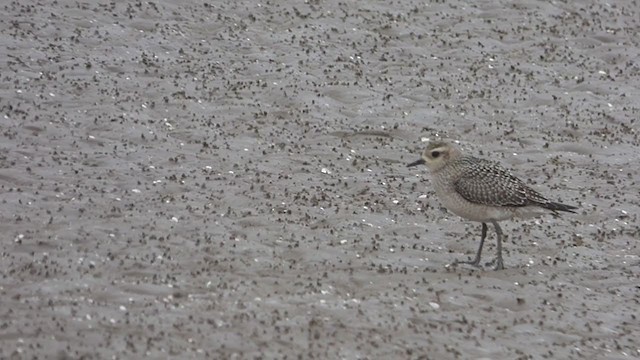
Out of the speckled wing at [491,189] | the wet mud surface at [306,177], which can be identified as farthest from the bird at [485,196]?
the wet mud surface at [306,177]

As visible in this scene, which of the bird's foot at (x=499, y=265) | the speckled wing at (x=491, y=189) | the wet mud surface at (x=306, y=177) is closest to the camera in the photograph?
A: the wet mud surface at (x=306, y=177)

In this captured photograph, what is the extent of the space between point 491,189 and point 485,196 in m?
0.12

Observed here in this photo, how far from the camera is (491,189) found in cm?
1442

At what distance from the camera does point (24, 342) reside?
35.9 ft

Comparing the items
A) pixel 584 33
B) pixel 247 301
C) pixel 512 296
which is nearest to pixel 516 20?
pixel 584 33

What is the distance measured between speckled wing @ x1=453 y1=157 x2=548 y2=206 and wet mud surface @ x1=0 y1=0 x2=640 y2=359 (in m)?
0.75

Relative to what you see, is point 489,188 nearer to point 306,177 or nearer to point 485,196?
point 485,196

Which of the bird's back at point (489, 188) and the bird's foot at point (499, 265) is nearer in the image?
the bird's foot at point (499, 265)

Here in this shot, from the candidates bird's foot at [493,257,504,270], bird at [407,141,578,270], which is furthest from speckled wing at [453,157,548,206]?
bird's foot at [493,257,504,270]

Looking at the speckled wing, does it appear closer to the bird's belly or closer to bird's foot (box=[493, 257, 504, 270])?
the bird's belly

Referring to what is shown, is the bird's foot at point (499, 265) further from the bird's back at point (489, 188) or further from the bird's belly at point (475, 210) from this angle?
the bird's back at point (489, 188)

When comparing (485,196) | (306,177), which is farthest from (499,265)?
(306,177)

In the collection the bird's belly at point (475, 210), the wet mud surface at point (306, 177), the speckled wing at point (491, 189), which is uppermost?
the speckled wing at point (491, 189)

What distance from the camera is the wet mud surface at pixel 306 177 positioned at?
474 inches
